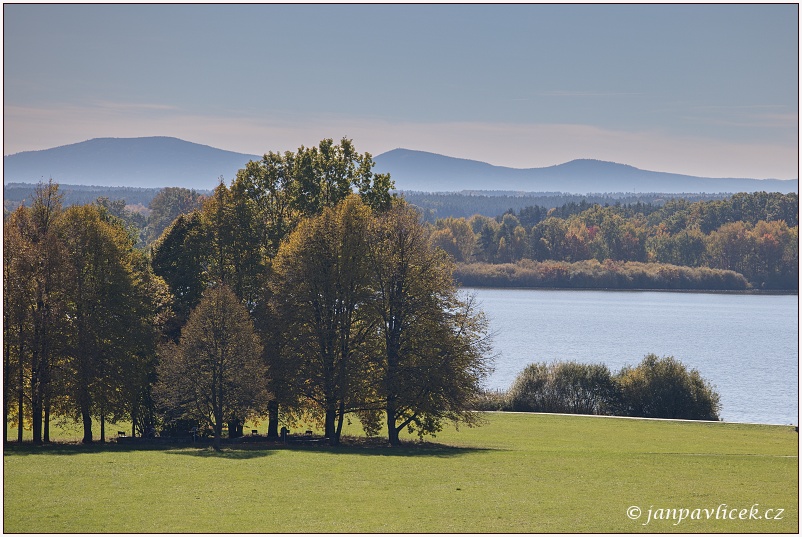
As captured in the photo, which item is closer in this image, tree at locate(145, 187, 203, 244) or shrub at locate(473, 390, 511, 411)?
shrub at locate(473, 390, 511, 411)

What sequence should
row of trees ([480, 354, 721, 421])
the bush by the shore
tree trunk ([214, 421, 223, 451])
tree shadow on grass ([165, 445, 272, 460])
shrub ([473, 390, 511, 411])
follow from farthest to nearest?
1. the bush by the shore
2. shrub ([473, 390, 511, 411])
3. row of trees ([480, 354, 721, 421])
4. tree trunk ([214, 421, 223, 451])
5. tree shadow on grass ([165, 445, 272, 460])

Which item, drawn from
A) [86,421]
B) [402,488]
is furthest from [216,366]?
[402,488]

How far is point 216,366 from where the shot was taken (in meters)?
34.9

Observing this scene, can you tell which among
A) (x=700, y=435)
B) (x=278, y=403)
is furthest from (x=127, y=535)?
(x=700, y=435)

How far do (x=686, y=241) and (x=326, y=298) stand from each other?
5826 inches

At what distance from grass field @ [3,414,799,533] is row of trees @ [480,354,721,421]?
14.1 meters

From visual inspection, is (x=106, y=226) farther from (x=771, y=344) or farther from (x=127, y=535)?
(x=771, y=344)

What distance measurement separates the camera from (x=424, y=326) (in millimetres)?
38125

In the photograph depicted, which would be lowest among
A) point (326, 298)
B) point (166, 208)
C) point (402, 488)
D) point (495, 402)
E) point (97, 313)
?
point (495, 402)

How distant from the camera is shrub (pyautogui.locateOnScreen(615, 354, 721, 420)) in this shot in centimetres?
5284

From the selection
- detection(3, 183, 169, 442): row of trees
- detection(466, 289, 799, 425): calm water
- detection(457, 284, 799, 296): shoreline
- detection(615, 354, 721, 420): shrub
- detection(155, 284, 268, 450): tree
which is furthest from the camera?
detection(457, 284, 799, 296): shoreline

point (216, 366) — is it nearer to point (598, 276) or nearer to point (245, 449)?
point (245, 449)

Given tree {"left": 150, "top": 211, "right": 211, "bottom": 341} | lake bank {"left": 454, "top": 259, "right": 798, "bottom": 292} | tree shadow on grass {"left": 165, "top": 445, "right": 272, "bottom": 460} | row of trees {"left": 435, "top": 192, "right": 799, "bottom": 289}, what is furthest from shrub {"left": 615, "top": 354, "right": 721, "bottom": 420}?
row of trees {"left": 435, "top": 192, "right": 799, "bottom": 289}

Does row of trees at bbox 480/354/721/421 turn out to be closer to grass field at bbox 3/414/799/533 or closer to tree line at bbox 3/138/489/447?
grass field at bbox 3/414/799/533
